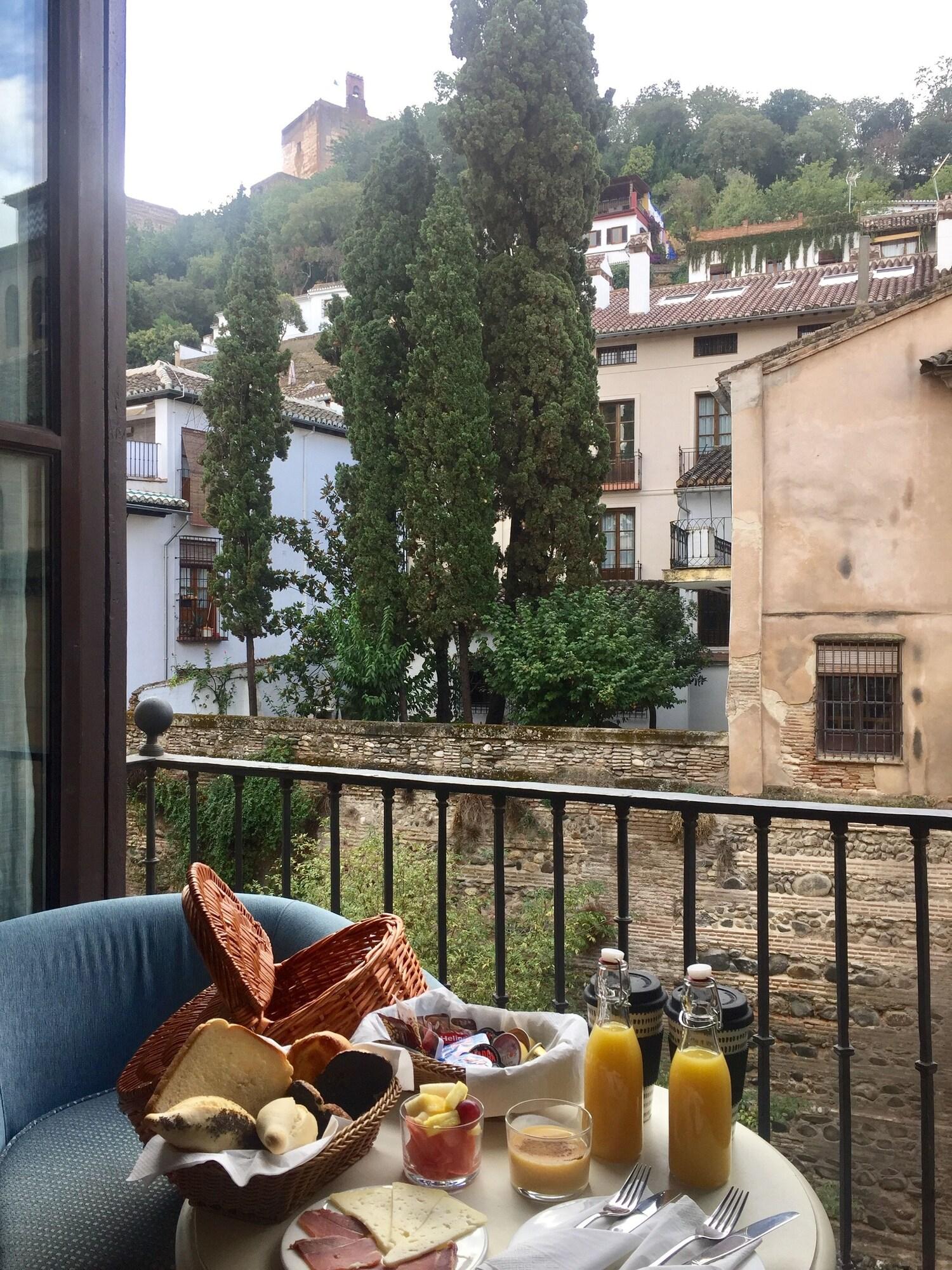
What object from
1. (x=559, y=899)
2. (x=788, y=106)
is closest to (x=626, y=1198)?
(x=559, y=899)

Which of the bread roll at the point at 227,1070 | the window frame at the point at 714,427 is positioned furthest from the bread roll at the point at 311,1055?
the window frame at the point at 714,427

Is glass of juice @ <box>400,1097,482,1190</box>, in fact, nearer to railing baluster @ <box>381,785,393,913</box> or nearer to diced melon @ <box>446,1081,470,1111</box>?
diced melon @ <box>446,1081,470,1111</box>

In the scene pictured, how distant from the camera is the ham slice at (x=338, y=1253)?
31.5 inches

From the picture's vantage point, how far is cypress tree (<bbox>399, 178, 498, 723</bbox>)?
10047 mm

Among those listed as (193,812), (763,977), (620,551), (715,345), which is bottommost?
(763,977)

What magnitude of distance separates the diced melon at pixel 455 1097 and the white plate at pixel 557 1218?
122 mm

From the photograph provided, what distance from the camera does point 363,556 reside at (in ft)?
34.7

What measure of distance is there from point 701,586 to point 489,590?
11.0 feet

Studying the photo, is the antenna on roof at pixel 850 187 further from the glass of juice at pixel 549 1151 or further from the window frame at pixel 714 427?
the glass of juice at pixel 549 1151

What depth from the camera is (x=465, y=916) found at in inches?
322

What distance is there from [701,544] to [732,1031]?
39.3 ft

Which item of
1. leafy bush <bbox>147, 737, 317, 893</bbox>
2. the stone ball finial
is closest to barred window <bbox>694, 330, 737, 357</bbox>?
leafy bush <bbox>147, 737, 317, 893</bbox>

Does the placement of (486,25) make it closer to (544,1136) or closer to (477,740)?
(477,740)

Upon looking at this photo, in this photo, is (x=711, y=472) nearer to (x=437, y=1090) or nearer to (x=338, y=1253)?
(x=437, y=1090)
